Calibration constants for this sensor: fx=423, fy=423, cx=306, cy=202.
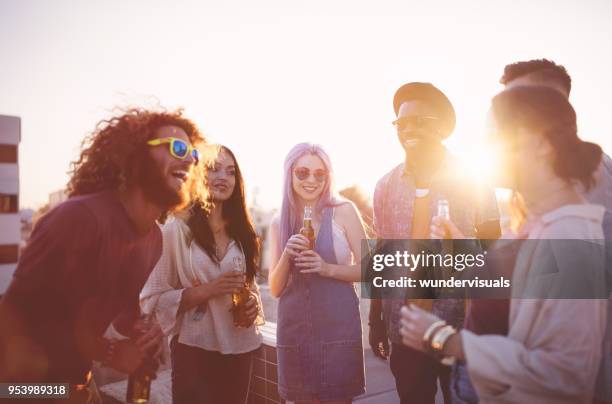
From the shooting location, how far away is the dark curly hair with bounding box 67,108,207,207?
2191mm

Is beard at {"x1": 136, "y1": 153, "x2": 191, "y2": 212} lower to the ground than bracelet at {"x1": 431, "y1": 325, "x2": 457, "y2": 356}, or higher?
higher

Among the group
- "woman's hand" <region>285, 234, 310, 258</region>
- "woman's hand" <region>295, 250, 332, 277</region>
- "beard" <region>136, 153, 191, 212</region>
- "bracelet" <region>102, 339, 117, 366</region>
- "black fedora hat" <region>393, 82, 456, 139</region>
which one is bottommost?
"bracelet" <region>102, 339, 117, 366</region>

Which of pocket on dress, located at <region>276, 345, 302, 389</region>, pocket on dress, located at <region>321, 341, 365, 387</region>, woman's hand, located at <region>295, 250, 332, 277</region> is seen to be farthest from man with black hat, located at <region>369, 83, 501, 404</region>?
pocket on dress, located at <region>276, 345, 302, 389</region>

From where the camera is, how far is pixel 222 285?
277cm

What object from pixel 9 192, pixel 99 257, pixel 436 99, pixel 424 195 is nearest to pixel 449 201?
pixel 424 195

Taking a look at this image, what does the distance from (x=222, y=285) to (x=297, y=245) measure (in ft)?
1.99

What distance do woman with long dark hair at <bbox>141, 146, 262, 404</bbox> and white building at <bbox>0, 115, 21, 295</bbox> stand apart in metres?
1.74

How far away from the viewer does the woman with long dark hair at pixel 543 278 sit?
1.36m

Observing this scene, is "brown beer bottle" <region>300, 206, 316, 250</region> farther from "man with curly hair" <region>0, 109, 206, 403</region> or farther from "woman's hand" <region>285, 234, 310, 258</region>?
"man with curly hair" <region>0, 109, 206, 403</region>

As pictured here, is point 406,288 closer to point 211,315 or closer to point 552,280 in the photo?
point 552,280

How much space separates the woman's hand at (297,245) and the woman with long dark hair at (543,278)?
40.8 inches

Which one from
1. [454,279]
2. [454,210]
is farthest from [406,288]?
[454,210]

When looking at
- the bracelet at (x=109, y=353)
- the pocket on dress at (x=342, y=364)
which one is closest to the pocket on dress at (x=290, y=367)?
the pocket on dress at (x=342, y=364)

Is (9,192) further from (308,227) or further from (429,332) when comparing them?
(429,332)
